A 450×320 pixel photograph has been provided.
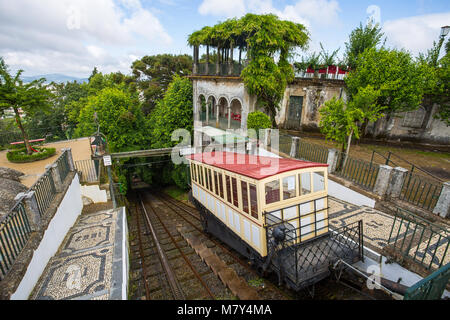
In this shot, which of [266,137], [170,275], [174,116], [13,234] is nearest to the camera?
[13,234]

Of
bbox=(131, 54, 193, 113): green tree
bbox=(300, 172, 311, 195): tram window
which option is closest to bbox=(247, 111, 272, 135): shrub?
bbox=(300, 172, 311, 195): tram window

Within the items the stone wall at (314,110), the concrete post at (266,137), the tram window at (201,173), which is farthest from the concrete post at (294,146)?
the tram window at (201,173)

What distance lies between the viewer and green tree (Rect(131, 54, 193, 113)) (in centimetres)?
3136

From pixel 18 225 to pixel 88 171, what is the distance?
7749 millimetres

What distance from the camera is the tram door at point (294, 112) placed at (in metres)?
20.1

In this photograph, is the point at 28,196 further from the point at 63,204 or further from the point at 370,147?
the point at 370,147

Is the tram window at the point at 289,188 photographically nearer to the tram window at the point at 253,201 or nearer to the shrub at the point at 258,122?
the tram window at the point at 253,201

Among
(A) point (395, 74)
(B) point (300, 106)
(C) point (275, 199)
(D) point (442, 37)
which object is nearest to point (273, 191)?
(C) point (275, 199)

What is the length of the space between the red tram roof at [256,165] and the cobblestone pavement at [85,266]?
14.9 ft

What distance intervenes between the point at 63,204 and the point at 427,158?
2048 centimetres

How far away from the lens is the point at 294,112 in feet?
67.2

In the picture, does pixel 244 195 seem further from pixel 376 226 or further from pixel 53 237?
pixel 53 237

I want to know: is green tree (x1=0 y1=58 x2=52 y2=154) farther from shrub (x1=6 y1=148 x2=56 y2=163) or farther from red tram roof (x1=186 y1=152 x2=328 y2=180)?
red tram roof (x1=186 y1=152 x2=328 y2=180)
